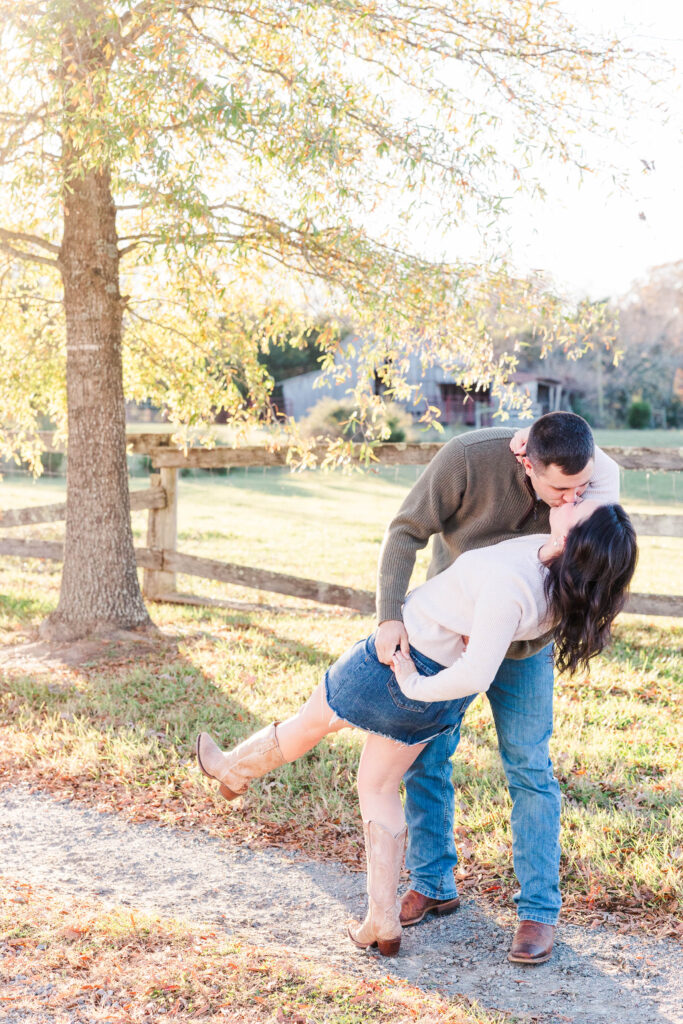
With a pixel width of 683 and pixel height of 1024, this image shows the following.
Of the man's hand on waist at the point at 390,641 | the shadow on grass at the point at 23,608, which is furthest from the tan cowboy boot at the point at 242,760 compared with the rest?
the shadow on grass at the point at 23,608

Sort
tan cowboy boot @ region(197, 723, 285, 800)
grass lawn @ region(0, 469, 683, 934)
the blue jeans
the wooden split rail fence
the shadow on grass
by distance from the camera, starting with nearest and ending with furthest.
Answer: the blue jeans, tan cowboy boot @ region(197, 723, 285, 800), grass lawn @ region(0, 469, 683, 934), the wooden split rail fence, the shadow on grass

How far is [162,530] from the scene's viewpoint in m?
8.92

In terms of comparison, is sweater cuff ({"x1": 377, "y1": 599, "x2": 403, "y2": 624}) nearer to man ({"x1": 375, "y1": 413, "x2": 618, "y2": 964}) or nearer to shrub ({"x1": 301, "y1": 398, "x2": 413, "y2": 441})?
man ({"x1": 375, "y1": 413, "x2": 618, "y2": 964})

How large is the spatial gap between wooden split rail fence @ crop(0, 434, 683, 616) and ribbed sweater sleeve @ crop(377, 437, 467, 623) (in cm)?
410

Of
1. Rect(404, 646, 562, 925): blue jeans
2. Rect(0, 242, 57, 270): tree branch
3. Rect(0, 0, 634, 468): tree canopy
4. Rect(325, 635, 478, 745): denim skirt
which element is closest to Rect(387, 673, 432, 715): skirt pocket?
Rect(325, 635, 478, 745): denim skirt

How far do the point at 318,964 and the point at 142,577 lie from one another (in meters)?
6.95

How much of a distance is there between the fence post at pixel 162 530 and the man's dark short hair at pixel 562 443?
6.31 m

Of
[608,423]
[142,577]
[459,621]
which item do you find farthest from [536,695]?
[608,423]

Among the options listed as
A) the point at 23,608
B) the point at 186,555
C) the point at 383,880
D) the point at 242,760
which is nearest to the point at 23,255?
the point at 186,555

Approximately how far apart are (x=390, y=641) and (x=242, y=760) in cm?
88

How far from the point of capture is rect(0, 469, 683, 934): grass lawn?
3.83 metres

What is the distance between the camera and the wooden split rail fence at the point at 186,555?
25.1 feet

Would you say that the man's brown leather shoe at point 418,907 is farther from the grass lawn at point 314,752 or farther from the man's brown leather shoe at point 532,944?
the man's brown leather shoe at point 532,944

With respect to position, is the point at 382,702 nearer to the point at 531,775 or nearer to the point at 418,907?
the point at 531,775
